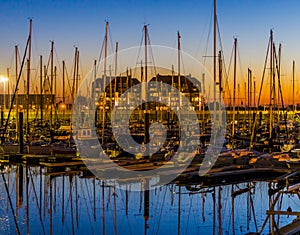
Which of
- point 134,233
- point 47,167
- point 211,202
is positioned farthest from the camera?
point 47,167

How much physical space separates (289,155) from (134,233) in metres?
13.8

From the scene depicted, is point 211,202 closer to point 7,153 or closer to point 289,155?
point 289,155

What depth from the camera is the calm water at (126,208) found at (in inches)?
628

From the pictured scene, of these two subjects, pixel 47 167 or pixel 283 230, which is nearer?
pixel 283 230

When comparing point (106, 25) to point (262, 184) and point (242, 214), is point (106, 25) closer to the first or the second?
point (262, 184)

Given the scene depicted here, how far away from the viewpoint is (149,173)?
83.9 feet

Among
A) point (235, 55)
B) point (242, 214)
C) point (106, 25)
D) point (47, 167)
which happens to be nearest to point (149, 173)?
point (47, 167)

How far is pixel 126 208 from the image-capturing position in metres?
18.5

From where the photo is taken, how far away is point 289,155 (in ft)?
89.0

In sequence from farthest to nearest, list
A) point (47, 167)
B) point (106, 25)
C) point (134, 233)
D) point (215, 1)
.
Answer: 1. point (106, 25)
2. point (215, 1)
3. point (47, 167)
4. point (134, 233)

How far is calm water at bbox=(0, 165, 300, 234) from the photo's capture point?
15.9 metres

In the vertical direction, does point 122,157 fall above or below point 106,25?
below

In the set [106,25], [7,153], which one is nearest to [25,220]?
[7,153]

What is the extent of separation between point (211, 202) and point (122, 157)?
10.5 metres
